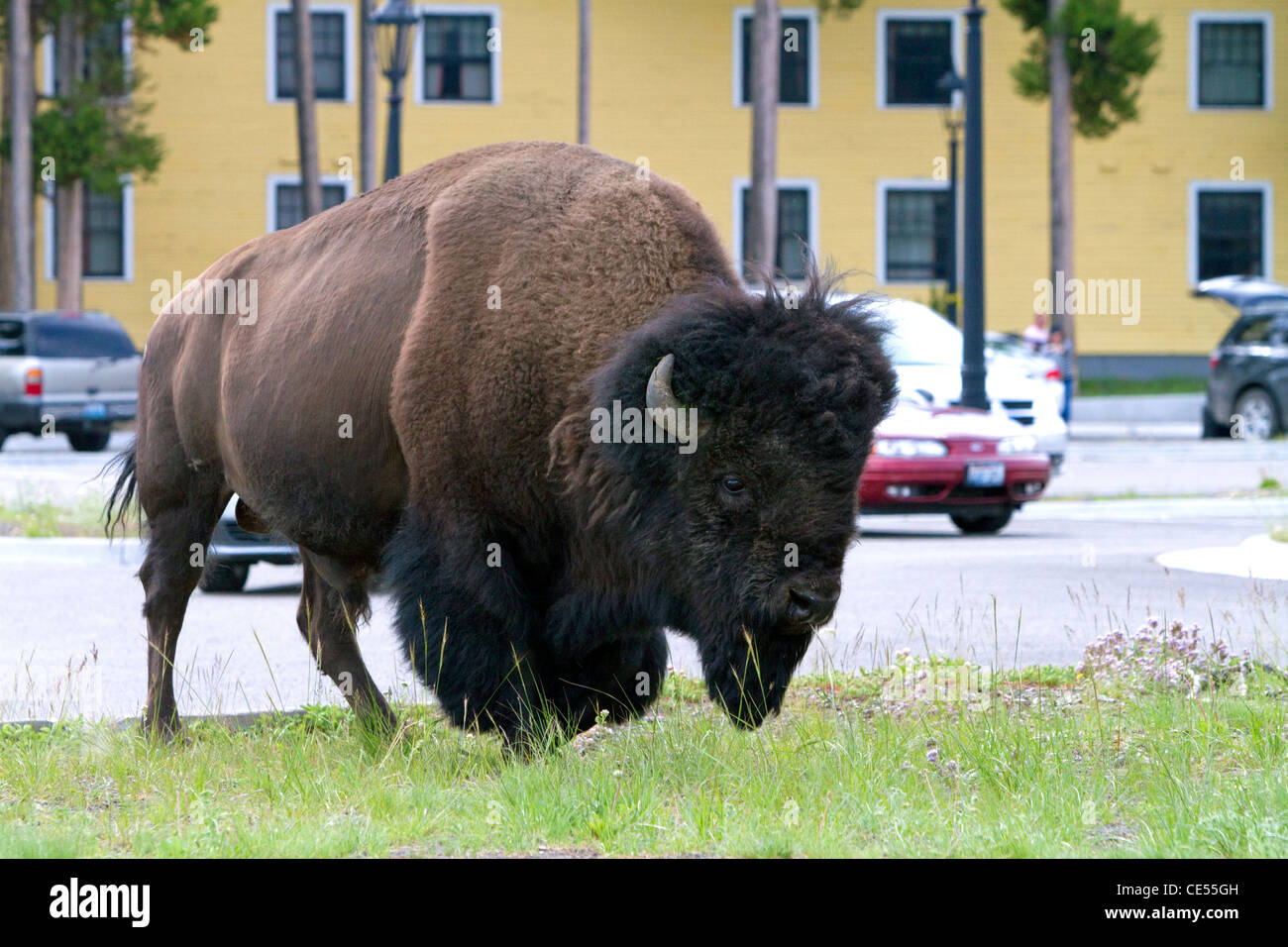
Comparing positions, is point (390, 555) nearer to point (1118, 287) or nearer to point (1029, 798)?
point (1029, 798)

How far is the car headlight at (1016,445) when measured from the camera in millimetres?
14422

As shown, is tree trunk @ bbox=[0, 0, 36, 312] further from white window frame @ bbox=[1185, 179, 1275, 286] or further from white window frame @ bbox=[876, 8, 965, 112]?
white window frame @ bbox=[1185, 179, 1275, 286]

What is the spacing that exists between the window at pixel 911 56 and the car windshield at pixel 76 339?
1964 cm

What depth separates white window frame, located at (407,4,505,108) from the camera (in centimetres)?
3900

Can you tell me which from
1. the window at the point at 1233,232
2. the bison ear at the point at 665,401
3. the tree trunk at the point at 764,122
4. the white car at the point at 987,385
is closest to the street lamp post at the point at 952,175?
the tree trunk at the point at 764,122

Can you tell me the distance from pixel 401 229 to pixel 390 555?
3.89 ft

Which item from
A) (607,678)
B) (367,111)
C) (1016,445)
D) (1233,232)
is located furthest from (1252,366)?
(607,678)

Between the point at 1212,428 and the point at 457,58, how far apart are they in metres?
19.5

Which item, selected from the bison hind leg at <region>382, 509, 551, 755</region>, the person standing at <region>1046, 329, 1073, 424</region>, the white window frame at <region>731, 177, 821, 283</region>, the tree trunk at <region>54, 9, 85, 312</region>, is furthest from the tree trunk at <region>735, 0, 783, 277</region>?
the bison hind leg at <region>382, 509, 551, 755</region>

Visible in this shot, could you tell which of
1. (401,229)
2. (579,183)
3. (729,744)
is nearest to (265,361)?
(401,229)

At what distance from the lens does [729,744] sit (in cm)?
546

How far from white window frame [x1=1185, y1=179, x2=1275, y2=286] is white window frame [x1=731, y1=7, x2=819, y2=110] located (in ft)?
30.0

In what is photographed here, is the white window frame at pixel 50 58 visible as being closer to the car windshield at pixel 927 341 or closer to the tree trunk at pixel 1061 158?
the tree trunk at pixel 1061 158
